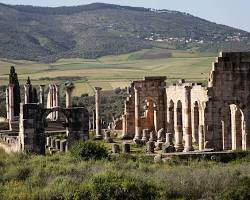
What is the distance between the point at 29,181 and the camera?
19719 millimetres

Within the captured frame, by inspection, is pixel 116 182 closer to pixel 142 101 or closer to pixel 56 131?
pixel 142 101

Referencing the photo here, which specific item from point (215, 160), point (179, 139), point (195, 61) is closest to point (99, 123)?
point (179, 139)

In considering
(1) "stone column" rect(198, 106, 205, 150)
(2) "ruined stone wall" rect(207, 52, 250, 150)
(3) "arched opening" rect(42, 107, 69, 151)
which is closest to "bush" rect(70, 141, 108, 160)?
(3) "arched opening" rect(42, 107, 69, 151)

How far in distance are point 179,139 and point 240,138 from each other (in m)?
4.26

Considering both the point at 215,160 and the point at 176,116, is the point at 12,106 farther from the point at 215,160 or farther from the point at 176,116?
the point at 215,160

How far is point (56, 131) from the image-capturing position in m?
47.6

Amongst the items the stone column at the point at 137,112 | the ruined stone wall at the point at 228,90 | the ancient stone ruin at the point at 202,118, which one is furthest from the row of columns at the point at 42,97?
the ruined stone wall at the point at 228,90

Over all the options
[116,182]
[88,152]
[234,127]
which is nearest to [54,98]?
[234,127]

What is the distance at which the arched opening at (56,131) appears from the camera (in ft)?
113

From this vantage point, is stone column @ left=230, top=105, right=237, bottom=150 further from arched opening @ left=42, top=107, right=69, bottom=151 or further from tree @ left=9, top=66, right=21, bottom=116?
tree @ left=9, top=66, right=21, bottom=116

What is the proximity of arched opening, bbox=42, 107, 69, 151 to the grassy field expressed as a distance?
40583mm

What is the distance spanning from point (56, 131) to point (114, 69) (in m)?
95.5

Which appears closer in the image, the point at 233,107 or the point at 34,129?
A: the point at 34,129

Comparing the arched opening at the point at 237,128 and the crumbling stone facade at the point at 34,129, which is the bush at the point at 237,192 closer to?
the arched opening at the point at 237,128
